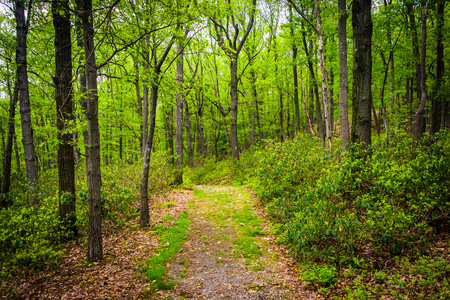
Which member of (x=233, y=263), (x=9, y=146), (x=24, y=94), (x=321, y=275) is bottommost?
(x=233, y=263)

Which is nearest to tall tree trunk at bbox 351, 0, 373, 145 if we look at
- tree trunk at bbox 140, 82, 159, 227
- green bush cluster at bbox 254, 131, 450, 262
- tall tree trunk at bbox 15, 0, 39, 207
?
green bush cluster at bbox 254, 131, 450, 262

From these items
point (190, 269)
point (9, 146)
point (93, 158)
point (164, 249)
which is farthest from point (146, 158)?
point (9, 146)

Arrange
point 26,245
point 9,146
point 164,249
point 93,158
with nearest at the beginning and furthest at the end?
1. point 26,245
2. point 93,158
3. point 164,249
4. point 9,146

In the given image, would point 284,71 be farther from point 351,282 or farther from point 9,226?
point 9,226

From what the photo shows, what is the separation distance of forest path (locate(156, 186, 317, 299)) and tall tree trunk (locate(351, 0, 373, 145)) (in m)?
3.82

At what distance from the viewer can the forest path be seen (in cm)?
409

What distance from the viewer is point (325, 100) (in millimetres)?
7930

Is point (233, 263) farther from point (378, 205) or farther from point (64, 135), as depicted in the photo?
point (64, 135)

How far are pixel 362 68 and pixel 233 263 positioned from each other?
19.1 ft

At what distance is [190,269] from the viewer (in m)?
4.97

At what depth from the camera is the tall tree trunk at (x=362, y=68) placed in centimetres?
577

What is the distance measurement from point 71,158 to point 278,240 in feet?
19.4

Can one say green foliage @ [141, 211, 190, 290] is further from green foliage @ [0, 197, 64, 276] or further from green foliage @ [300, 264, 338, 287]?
green foliage @ [300, 264, 338, 287]

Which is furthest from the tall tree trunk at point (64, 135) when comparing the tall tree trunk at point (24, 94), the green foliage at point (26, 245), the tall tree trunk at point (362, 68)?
the tall tree trunk at point (362, 68)
